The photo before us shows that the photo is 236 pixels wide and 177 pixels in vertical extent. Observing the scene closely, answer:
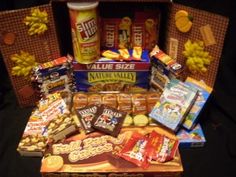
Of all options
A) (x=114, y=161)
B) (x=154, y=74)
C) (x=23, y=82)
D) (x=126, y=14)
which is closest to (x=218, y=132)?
(x=154, y=74)

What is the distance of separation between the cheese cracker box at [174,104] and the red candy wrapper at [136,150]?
4.2 inches

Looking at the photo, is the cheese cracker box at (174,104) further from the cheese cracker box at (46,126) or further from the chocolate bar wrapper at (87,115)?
the cheese cracker box at (46,126)

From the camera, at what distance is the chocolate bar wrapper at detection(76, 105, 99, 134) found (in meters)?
1.08

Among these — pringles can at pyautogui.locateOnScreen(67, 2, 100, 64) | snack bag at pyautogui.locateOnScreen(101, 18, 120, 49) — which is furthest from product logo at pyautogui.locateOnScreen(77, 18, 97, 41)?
snack bag at pyautogui.locateOnScreen(101, 18, 120, 49)

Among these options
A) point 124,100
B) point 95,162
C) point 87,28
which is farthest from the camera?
point 124,100

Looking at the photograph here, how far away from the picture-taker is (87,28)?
3.50 ft

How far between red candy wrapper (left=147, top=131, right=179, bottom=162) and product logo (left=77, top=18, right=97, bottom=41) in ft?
1.45

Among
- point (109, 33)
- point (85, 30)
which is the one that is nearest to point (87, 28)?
point (85, 30)

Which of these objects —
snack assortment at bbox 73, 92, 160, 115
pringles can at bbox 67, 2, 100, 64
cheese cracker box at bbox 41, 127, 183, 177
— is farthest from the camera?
snack assortment at bbox 73, 92, 160, 115

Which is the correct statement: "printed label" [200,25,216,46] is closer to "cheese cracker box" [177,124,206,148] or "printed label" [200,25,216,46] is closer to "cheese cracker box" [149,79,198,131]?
"cheese cracker box" [149,79,198,131]

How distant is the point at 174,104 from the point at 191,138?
0.14 m

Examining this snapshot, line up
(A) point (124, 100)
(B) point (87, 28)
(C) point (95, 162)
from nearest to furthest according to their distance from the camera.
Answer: (C) point (95, 162), (B) point (87, 28), (A) point (124, 100)

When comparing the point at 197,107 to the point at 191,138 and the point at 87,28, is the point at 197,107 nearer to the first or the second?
the point at 191,138

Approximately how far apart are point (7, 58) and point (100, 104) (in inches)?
16.4
